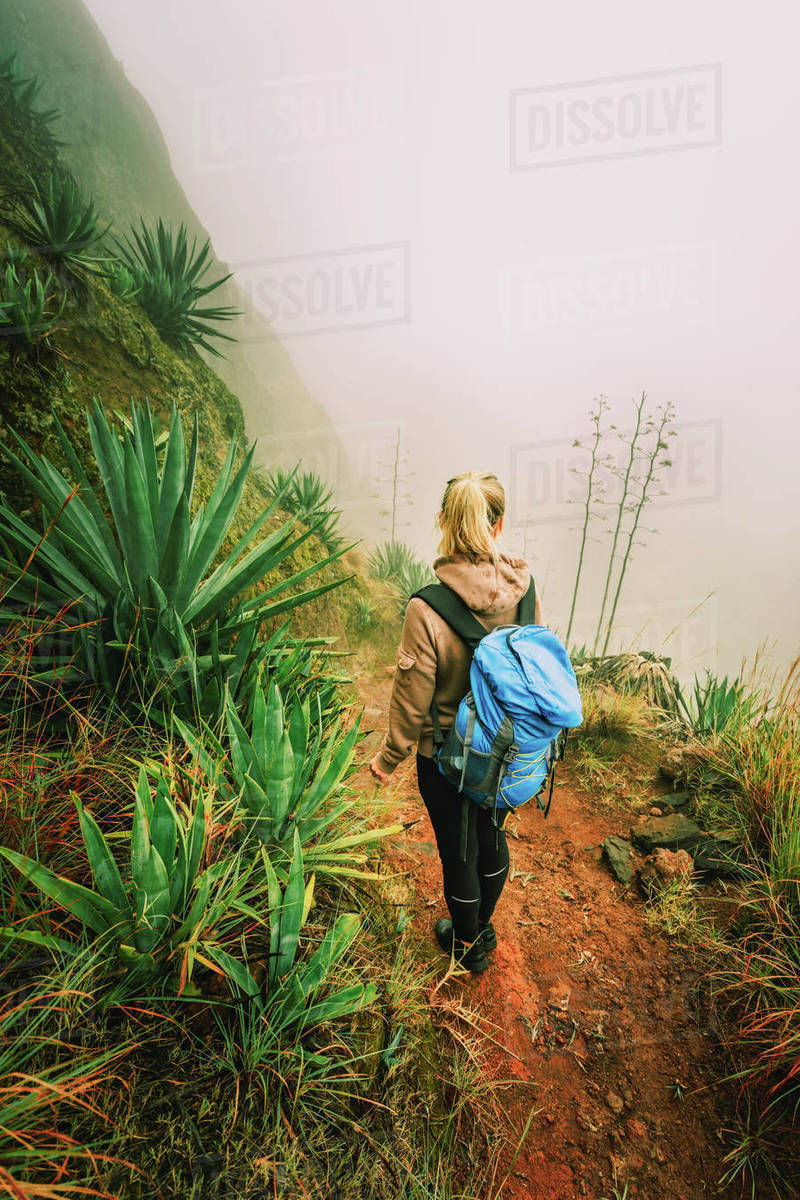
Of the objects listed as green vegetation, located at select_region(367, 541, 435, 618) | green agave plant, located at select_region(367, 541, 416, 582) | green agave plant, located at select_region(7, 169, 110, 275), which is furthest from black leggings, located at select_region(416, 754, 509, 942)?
green agave plant, located at select_region(367, 541, 416, 582)

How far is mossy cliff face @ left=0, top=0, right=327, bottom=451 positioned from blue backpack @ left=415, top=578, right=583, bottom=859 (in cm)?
1327

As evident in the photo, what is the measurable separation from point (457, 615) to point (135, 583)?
142cm

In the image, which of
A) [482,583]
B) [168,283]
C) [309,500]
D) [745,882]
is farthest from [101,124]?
[745,882]

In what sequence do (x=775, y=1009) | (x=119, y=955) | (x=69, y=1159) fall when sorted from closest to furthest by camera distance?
(x=69, y=1159)
(x=119, y=955)
(x=775, y=1009)

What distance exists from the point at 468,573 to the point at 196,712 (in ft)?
3.88

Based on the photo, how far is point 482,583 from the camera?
1.57 meters

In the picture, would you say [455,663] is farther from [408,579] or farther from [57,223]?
[408,579]

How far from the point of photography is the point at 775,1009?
1.57 metres

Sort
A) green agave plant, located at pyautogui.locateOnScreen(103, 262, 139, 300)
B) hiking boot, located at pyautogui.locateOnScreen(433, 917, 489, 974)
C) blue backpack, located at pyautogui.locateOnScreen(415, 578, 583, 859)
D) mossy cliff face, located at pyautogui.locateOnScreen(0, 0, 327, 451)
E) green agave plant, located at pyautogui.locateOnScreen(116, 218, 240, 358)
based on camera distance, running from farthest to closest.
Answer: mossy cliff face, located at pyautogui.locateOnScreen(0, 0, 327, 451), green agave plant, located at pyautogui.locateOnScreen(116, 218, 240, 358), green agave plant, located at pyautogui.locateOnScreen(103, 262, 139, 300), hiking boot, located at pyautogui.locateOnScreen(433, 917, 489, 974), blue backpack, located at pyautogui.locateOnScreen(415, 578, 583, 859)

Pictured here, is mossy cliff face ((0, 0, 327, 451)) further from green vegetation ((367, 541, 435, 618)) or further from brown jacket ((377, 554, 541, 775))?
brown jacket ((377, 554, 541, 775))

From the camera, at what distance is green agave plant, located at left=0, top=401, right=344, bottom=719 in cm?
178

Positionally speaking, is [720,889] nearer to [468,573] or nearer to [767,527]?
[468,573]

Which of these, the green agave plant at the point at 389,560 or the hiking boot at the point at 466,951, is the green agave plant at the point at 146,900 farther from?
the green agave plant at the point at 389,560

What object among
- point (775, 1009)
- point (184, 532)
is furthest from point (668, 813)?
point (184, 532)
